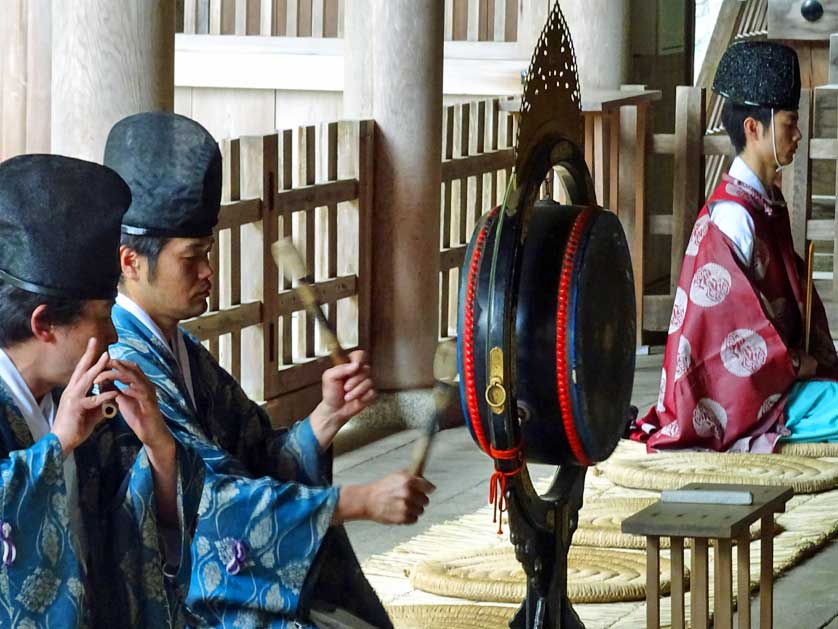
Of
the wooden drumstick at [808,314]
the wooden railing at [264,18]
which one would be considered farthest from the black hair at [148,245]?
the wooden railing at [264,18]

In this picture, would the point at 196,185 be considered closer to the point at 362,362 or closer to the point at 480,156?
the point at 362,362

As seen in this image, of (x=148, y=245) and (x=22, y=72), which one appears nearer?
(x=148, y=245)

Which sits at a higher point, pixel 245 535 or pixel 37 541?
pixel 37 541

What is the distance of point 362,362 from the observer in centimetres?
332

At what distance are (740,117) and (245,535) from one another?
12.3 ft

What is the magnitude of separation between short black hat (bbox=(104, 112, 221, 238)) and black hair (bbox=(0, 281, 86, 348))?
606 millimetres

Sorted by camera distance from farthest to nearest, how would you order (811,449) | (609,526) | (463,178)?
(463,178)
(811,449)
(609,526)

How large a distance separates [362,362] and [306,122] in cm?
700

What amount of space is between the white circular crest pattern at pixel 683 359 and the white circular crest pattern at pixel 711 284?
0.15 meters

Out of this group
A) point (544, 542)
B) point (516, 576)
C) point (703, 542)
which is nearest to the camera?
point (703, 542)

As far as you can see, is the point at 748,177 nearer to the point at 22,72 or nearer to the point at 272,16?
the point at 22,72

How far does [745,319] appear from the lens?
6336 mm

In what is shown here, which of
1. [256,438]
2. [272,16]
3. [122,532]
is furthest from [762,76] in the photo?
[272,16]

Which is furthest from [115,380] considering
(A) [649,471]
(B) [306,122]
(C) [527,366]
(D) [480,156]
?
(B) [306,122]
